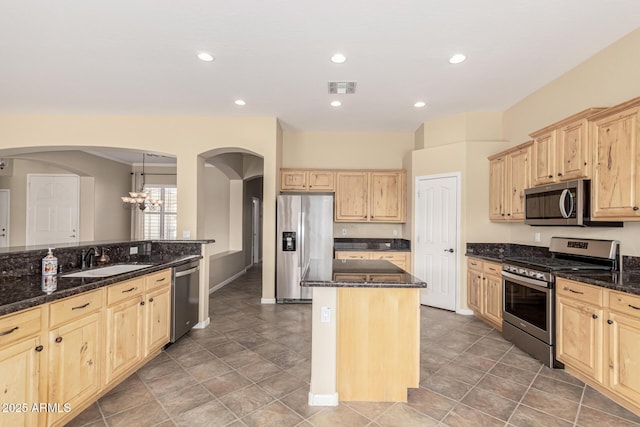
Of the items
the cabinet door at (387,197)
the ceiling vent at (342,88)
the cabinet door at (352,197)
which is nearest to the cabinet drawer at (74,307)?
the ceiling vent at (342,88)

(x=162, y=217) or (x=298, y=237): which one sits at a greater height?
(x=162, y=217)

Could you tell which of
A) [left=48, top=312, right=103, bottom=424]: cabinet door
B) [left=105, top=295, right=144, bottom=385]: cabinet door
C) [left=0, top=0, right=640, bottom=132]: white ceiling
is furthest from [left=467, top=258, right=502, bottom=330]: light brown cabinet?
[left=48, top=312, right=103, bottom=424]: cabinet door

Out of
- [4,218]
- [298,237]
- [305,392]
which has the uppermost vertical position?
[4,218]

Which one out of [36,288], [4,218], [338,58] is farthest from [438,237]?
[4,218]

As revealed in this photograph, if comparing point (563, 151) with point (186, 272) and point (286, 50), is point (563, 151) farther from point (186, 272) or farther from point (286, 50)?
point (186, 272)

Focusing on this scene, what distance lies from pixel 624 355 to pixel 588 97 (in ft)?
8.14

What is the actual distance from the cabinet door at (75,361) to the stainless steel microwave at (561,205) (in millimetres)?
4184

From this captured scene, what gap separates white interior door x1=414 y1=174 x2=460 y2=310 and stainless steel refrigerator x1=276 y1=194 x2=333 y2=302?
4.91 ft

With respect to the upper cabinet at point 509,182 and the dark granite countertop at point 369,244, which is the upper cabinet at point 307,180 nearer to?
the dark granite countertop at point 369,244

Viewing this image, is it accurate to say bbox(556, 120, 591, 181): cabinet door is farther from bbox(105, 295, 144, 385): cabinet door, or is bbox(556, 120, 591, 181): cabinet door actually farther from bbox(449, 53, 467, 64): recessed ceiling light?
bbox(105, 295, 144, 385): cabinet door

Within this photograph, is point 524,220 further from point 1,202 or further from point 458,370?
point 1,202

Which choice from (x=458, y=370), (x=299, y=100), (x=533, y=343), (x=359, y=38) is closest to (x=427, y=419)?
(x=458, y=370)

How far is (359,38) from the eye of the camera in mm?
2674

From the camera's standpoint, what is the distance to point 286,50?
2879 millimetres
